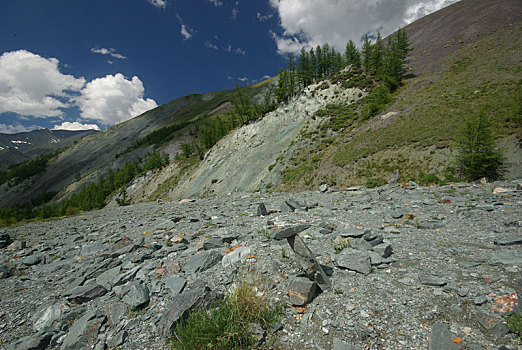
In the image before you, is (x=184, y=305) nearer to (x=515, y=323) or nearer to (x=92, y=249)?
(x=515, y=323)

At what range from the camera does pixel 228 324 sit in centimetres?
385

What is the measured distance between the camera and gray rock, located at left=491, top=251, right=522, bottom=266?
5.15 m

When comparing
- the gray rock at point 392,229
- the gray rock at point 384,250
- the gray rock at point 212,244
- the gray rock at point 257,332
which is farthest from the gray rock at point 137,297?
the gray rock at point 392,229

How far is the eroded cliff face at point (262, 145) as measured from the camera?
41.9 m

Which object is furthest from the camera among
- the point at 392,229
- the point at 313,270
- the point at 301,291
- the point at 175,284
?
the point at 392,229

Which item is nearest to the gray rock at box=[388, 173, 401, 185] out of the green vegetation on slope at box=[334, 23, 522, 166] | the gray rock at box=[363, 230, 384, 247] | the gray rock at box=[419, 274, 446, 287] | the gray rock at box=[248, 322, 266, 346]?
the green vegetation on slope at box=[334, 23, 522, 166]

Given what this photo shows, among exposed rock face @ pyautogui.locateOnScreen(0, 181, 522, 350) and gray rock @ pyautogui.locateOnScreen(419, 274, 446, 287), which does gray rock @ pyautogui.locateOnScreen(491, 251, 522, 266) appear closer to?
exposed rock face @ pyautogui.locateOnScreen(0, 181, 522, 350)

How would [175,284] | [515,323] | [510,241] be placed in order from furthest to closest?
[510,241], [175,284], [515,323]

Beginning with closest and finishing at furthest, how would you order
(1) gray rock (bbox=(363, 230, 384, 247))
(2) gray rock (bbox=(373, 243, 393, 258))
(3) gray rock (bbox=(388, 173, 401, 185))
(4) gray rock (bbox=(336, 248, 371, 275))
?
(4) gray rock (bbox=(336, 248, 371, 275)), (2) gray rock (bbox=(373, 243, 393, 258)), (1) gray rock (bbox=(363, 230, 384, 247)), (3) gray rock (bbox=(388, 173, 401, 185))

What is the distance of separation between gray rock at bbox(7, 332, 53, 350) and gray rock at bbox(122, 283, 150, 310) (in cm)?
155

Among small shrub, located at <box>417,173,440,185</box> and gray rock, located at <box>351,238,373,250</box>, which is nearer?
gray rock, located at <box>351,238,373,250</box>

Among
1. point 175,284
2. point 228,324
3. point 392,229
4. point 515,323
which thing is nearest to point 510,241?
point 392,229

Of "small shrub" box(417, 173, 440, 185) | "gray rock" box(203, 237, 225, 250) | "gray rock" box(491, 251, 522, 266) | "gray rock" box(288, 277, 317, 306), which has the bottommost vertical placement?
"small shrub" box(417, 173, 440, 185)

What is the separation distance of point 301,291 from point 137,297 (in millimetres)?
4390
